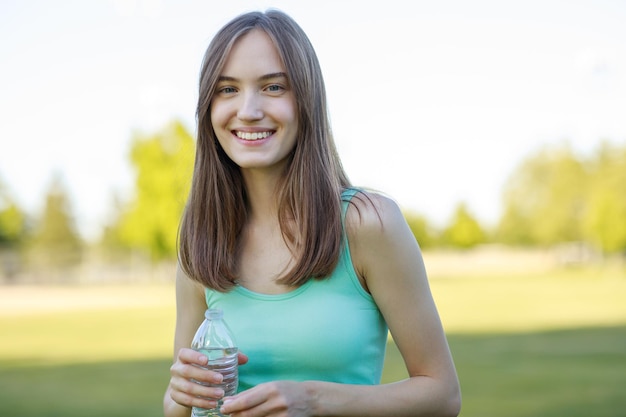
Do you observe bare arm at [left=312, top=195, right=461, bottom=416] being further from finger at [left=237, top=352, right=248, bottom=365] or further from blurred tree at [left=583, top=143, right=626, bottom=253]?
blurred tree at [left=583, top=143, right=626, bottom=253]

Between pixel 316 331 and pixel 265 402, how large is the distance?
29 cm

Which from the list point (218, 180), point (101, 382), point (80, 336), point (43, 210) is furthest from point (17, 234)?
point (218, 180)

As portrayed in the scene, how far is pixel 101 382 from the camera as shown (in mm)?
12320

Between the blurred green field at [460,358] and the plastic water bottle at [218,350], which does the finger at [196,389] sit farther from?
the blurred green field at [460,358]

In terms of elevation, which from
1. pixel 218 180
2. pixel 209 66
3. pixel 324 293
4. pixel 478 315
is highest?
pixel 209 66

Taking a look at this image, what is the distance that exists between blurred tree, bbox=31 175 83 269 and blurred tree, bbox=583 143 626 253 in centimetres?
4077

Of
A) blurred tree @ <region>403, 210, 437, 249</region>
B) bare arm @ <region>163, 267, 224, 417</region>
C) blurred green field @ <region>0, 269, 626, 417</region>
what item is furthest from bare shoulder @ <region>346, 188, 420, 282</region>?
blurred tree @ <region>403, 210, 437, 249</region>

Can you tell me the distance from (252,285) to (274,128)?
1.46 ft

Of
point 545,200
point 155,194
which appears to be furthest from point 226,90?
point 545,200

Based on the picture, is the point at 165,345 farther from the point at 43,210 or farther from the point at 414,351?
the point at 43,210

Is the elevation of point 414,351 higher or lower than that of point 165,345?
higher

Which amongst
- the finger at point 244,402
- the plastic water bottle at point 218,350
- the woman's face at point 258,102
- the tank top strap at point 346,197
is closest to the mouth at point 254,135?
the woman's face at point 258,102

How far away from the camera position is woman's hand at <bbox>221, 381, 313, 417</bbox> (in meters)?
1.86

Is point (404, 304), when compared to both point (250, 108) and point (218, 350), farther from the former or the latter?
point (250, 108)
